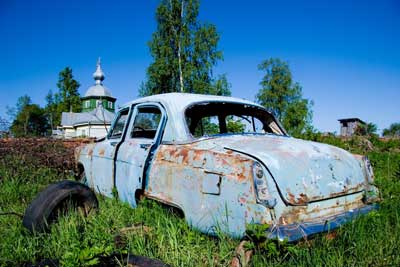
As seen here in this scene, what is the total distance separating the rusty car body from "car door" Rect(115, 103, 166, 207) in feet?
0.04

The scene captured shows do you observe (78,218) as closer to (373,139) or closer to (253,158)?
(253,158)

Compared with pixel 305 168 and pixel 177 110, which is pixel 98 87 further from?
pixel 305 168

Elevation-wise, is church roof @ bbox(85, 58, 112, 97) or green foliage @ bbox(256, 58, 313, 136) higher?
church roof @ bbox(85, 58, 112, 97)

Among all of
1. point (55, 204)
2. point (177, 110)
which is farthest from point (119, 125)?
point (55, 204)

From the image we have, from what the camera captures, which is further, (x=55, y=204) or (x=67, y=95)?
(x=67, y=95)

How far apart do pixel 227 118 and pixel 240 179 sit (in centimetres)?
227

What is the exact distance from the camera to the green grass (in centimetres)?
205

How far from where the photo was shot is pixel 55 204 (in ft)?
9.63

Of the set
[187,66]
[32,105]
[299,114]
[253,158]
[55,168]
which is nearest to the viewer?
[253,158]

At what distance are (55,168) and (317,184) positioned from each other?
652cm

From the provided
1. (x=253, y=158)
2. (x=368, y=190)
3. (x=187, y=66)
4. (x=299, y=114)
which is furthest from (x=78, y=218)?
(x=299, y=114)

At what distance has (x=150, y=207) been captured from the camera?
10.2 feet

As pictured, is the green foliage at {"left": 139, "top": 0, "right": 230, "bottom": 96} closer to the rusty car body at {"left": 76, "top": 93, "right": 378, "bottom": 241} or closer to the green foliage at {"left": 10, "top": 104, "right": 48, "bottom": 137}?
the rusty car body at {"left": 76, "top": 93, "right": 378, "bottom": 241}

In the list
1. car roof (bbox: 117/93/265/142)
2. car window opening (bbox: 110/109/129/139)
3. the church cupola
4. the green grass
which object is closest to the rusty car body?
car roof (bbox: 117/93/265/142)
